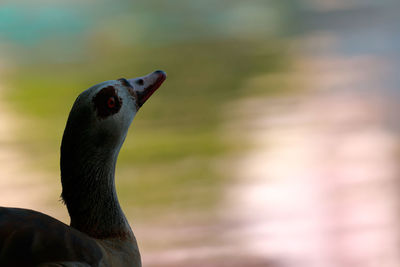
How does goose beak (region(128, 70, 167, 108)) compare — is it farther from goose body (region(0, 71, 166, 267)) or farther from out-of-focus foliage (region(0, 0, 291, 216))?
out-of-focus foliage (region(0, 0, 291, 216))

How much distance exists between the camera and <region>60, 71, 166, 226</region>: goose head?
43.3 inches

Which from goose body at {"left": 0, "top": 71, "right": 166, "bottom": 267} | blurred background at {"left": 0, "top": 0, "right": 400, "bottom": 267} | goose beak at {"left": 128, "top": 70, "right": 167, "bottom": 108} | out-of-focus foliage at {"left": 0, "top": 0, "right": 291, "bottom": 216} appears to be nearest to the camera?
goose body at {"left": 0, "top": 71, "right": 166, "bottom": 267}

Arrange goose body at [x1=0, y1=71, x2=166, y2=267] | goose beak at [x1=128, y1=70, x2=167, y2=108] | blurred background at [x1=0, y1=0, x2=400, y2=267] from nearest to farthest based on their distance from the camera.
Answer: goose body at [x1=0, y1=71, x2=166, y2=267] < goose beak at [x1=128, y1=70, x2=167, y2=108] < blurred background at [x1=0, y1=0, x2=400, y2=267]

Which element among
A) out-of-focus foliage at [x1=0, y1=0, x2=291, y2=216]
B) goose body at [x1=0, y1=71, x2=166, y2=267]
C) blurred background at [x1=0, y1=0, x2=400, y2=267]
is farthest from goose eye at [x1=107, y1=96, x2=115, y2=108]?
out-of-focus foliage at [x1=0, y1=0, x2=291, y2=216]

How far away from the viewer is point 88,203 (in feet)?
3.84

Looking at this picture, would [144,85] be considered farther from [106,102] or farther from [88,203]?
[88,203]

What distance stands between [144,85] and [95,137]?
0.49ft

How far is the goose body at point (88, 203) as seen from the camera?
1030 millimetres

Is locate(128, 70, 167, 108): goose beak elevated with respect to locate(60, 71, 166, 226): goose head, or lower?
elevated

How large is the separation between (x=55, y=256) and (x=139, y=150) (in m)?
2.28

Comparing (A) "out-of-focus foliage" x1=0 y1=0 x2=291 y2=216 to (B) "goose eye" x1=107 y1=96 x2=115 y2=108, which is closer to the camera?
(B) "goose eye" x1=107 y1=96 x2=115 y2=108

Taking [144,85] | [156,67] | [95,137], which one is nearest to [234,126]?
[156,67]

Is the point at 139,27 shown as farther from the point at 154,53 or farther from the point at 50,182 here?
the point at 50,182

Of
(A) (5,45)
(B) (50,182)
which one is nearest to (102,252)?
(B) (50,182)
